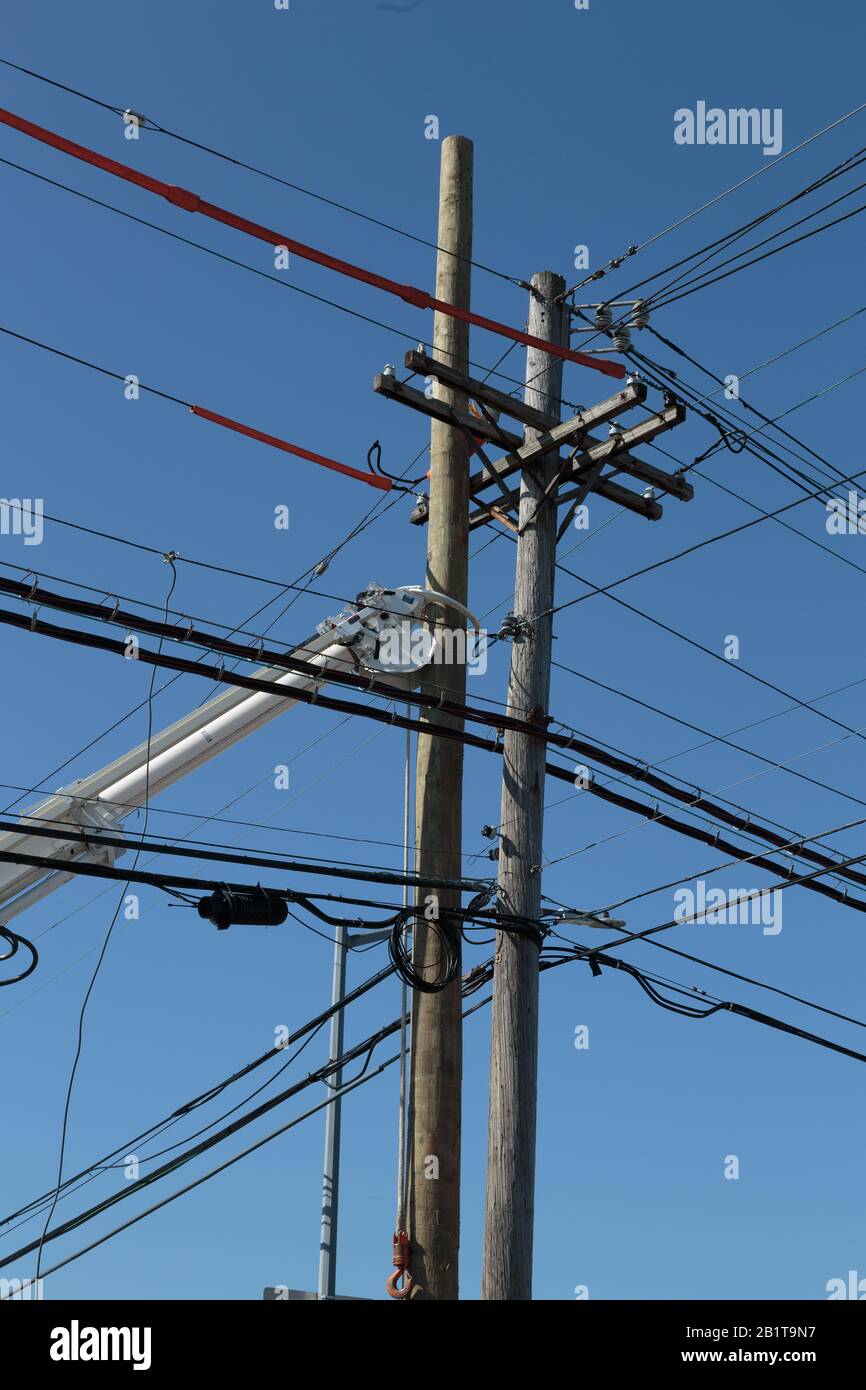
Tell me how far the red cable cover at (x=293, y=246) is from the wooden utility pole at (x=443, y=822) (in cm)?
52

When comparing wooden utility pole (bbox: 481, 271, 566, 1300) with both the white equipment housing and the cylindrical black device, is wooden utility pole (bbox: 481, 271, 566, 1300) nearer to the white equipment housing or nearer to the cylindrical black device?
the white equipment housing

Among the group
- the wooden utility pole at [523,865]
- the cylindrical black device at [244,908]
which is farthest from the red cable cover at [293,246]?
the cylindrical black device at [244,908]

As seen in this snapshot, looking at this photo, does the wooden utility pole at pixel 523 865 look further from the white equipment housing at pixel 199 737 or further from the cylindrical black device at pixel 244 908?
A: the cylindrical black device at pixel 244 908

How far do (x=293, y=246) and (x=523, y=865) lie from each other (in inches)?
190

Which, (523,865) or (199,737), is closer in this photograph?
(523,865)

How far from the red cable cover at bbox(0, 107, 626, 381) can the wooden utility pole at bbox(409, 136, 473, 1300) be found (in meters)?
0.52

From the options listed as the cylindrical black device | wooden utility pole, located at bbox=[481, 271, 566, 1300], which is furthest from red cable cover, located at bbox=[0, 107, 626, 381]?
the cylindrical black device

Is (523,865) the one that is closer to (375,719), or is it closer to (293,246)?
(375,719)

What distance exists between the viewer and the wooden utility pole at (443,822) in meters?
10.8

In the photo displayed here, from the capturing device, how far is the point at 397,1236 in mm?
10734

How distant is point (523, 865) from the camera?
12.1 metres

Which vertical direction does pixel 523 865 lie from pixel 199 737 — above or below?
below

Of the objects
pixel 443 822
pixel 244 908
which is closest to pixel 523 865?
pixel 443 822
